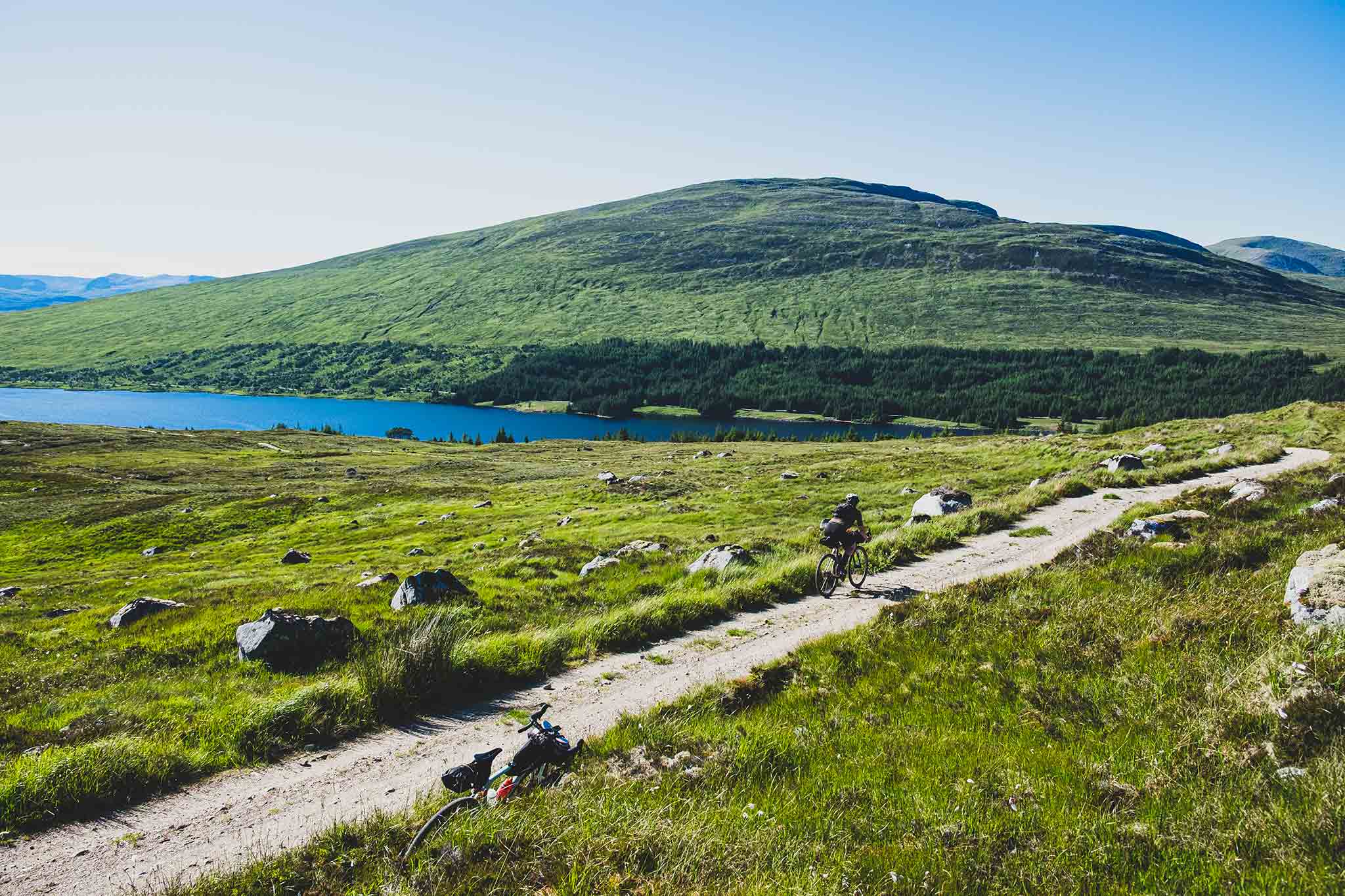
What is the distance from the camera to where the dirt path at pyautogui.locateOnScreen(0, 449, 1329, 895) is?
7184 millimetres

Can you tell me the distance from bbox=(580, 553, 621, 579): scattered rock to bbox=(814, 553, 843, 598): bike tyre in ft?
25.2

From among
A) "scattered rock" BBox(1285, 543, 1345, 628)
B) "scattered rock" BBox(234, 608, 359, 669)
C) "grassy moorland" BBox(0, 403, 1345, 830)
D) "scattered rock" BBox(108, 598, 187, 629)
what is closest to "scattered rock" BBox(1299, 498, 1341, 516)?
"scattered rock" BBox(1285, 543, 1345, 628)

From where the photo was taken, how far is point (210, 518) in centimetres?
5441

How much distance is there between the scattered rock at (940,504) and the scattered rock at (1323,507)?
1031 centimetres

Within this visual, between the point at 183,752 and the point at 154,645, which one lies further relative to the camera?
the point at 154,645

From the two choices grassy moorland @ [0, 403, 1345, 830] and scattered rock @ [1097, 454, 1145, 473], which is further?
scattered rock @ [1097, 454, 1145, 473]

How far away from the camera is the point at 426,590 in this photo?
1772 cm

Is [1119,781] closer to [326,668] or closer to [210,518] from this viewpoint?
[326,668]

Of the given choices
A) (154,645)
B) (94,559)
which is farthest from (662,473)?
(154,645)

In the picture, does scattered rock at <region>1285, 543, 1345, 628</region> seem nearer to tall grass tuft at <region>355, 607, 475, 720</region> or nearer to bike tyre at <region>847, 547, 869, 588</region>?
bike tyre at <region>847, 547, 869, 588</region>

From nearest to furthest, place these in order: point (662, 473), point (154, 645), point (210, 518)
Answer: point (154, 645), point (210, 518), point (662, 473)

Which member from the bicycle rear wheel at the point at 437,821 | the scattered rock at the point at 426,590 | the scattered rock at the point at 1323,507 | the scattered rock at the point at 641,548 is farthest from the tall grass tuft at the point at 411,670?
the scattered rock at the point at 1323,507

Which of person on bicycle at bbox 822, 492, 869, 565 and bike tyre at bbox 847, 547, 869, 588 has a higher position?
person on bicycle at bbox 822, 492, 869, 565

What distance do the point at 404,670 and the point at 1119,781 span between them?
32.8ft
